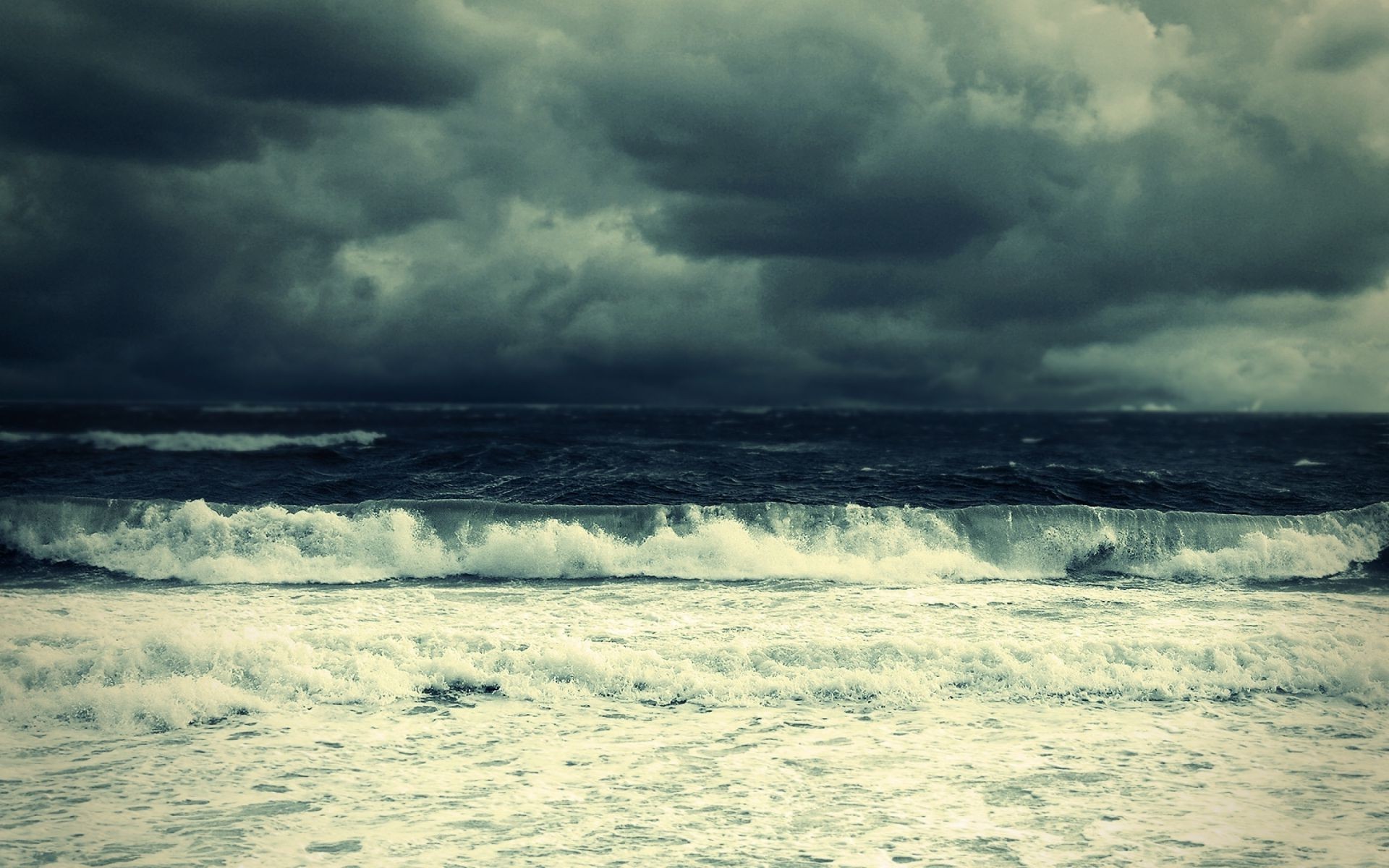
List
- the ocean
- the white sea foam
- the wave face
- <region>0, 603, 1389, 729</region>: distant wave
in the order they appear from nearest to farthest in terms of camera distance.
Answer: the ocean
<region>0, 603, 1389, 729</region>: distant wave
the wave face
the white sea foam

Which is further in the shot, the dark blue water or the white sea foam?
the white sea foam

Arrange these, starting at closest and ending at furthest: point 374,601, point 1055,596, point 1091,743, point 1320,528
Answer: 1. point 1091,743
2. point 374,601
3. point 1055,596
4. point 1320,528

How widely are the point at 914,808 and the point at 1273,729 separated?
14.5 ft

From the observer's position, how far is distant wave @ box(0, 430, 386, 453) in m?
42.5

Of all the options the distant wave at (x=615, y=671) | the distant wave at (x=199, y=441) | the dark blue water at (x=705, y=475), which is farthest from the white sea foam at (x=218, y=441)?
the distant wave at (x=615, y=671)

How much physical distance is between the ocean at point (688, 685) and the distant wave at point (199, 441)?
987 inches

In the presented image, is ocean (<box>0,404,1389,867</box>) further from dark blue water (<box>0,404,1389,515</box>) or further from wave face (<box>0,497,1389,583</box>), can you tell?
dark blue water (<box>0,404,1389,515</box>)

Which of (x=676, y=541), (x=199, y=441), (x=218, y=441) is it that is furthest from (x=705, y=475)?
(x=199, y=441)

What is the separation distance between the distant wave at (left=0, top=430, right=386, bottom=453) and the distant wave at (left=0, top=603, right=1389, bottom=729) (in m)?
32.4

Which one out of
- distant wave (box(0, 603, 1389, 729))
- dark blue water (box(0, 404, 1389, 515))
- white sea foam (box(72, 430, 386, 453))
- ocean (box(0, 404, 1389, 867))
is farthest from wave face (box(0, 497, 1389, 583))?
white sea foam (box(72, 430, 386, 453))

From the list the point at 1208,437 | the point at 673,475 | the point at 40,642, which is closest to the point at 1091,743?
the point at 40,642

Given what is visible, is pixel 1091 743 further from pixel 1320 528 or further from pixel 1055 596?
pixel 1320 528

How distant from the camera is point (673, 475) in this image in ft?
93.9

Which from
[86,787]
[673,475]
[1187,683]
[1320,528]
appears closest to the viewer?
[86,787]
